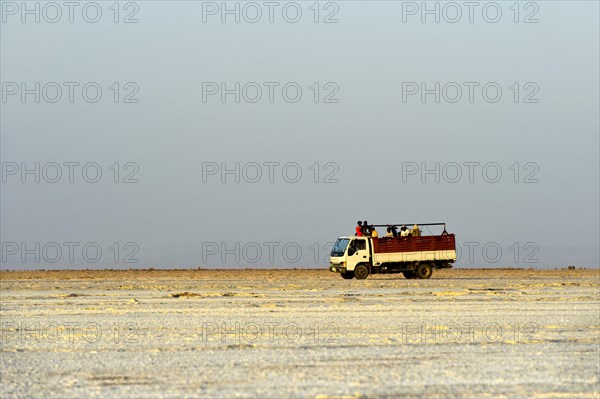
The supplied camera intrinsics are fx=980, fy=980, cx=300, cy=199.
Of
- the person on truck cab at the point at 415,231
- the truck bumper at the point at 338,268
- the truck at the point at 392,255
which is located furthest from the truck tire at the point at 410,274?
the truck bumper at the point at 338,268

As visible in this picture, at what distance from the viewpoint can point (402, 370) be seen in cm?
1290

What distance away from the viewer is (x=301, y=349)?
15.4m

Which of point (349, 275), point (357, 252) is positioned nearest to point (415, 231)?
point (357, 252)

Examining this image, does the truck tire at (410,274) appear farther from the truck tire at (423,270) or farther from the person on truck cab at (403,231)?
the person on truck cab at (403,231)

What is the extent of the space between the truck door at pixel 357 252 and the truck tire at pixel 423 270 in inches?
112

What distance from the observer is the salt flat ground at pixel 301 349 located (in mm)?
11555

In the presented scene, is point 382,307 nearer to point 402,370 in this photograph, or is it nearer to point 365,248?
point 402,370

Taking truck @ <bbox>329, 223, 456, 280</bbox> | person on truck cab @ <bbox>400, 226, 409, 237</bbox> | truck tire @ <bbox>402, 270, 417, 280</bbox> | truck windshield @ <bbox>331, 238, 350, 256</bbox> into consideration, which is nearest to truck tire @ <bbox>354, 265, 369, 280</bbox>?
truck @ <bbox>329, 223, 456, 280</bbox>

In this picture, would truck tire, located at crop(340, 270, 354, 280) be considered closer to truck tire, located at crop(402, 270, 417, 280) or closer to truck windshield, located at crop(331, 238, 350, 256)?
truck windshield, located at crop(331, 238, 350, 256)

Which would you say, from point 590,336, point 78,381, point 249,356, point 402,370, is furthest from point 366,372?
point 590,336

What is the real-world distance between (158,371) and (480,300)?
17.1 meters

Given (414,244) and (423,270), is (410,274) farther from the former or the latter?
(414,244)

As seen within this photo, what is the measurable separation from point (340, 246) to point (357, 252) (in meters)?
1.22

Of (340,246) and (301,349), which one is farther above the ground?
(340,246)
